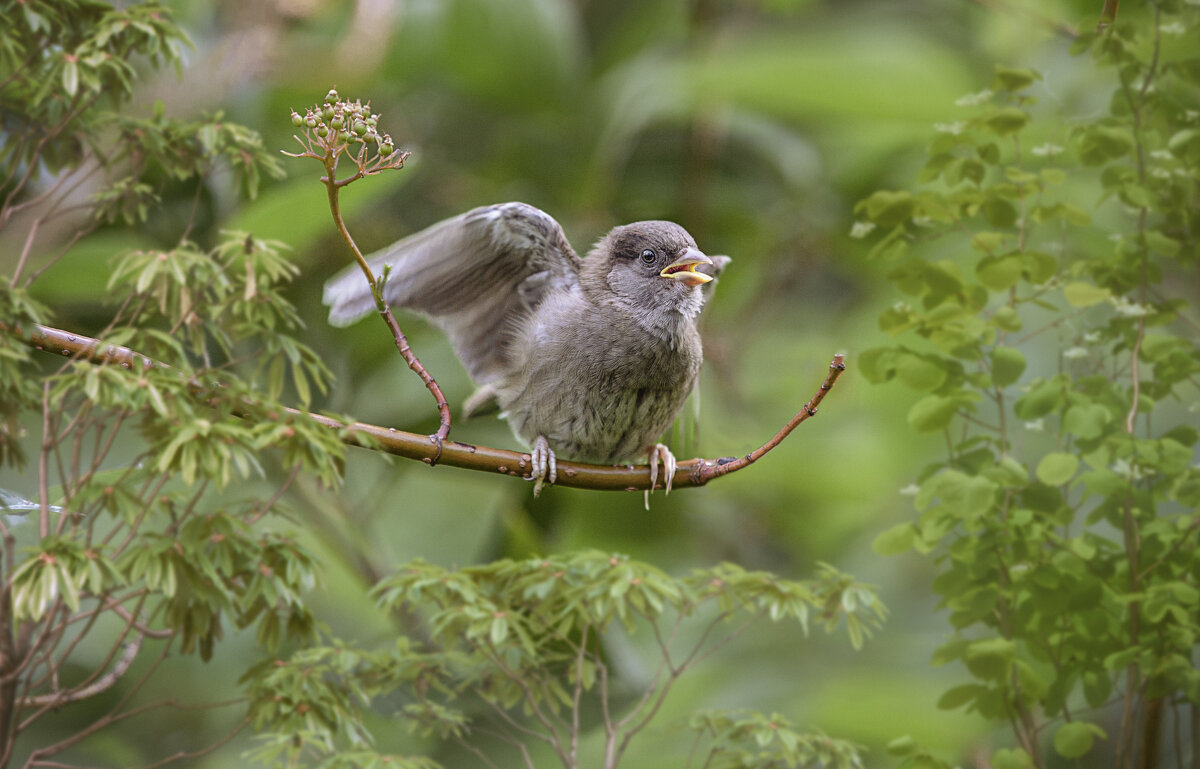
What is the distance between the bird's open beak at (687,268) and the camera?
1324mm

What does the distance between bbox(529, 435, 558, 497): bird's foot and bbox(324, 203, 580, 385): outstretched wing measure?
13cm

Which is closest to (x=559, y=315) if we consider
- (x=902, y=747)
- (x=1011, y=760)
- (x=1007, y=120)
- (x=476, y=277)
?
(x=476, y=277)

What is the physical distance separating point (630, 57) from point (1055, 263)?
1484 millimetres

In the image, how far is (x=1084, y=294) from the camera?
1.62m

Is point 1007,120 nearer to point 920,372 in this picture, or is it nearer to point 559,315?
point 920,372

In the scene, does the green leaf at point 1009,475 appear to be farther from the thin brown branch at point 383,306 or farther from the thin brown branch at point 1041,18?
the thin brown branch at point 383,306

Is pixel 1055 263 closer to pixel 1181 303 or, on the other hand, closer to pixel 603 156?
pixel 1181 303

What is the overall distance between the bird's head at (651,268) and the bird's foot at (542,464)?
22 centimetres

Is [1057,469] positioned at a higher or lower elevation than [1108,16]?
lower

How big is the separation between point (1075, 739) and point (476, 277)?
1.09 meters

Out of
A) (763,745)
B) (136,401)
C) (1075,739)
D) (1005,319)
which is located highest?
(1005,319)

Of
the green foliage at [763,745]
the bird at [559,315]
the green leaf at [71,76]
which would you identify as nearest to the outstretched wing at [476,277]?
the bird at [559,315]

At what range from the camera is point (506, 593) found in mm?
1752

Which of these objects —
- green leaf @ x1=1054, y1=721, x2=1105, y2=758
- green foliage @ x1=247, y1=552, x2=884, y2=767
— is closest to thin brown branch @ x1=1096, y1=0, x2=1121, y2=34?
green foliage @ x1=247, y1=552, x2=884, y2=767
